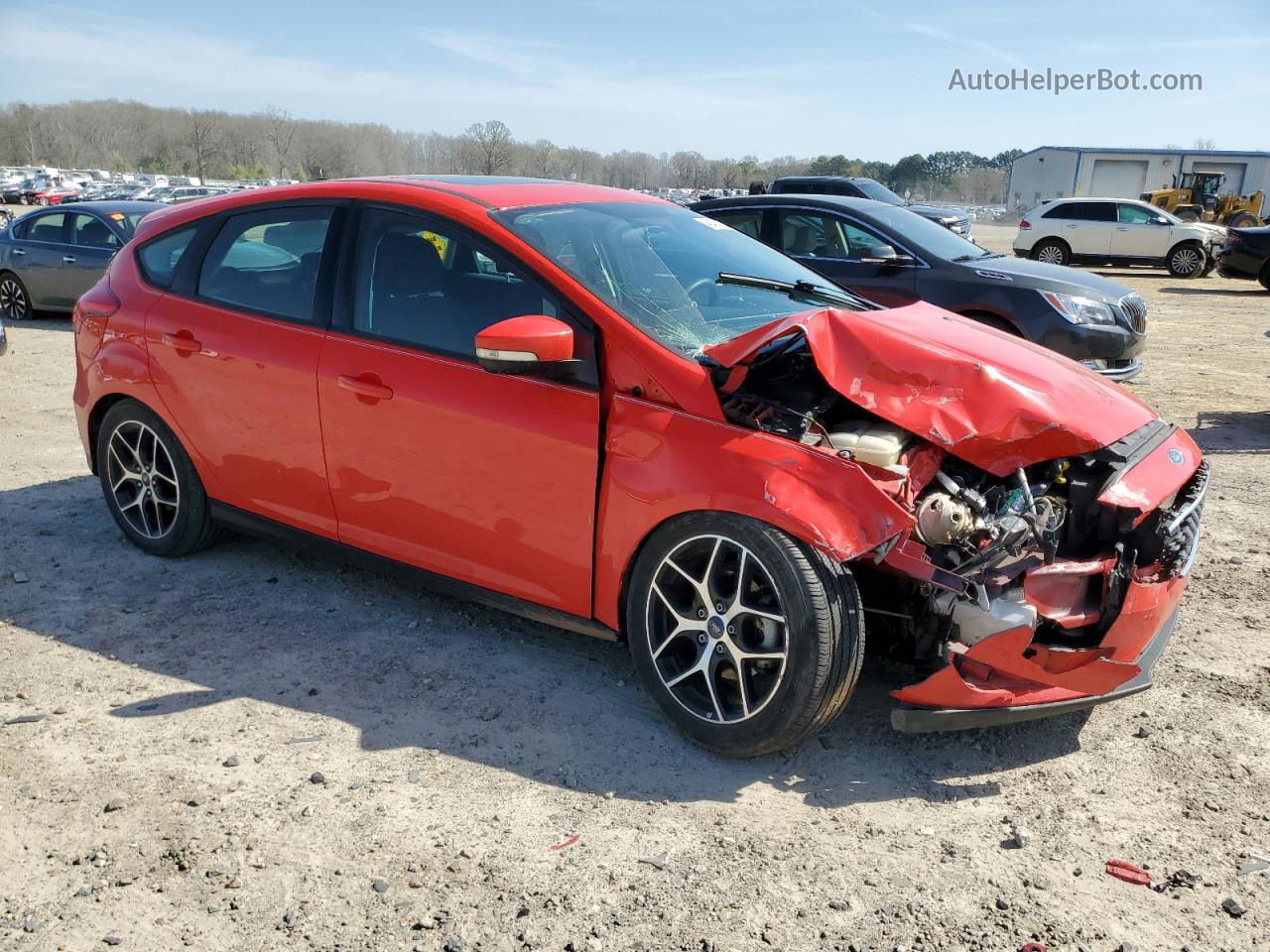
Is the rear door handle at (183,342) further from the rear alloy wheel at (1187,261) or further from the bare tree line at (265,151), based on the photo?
the bare tree line at (265,151)

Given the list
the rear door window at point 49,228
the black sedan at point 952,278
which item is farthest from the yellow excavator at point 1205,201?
the rear door window at point 49,228

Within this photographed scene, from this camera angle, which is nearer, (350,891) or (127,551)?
(350,891)

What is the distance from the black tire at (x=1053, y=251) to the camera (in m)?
22.6

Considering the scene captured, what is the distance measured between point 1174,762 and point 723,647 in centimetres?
152

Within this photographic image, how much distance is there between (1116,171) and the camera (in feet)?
195

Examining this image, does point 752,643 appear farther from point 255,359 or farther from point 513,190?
point 255,359

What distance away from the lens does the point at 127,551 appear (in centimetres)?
496

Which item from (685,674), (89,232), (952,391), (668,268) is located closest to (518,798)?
(685,674)

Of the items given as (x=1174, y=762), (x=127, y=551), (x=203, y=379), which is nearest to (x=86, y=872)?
(x=203, y=379)

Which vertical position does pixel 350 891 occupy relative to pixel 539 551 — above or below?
below

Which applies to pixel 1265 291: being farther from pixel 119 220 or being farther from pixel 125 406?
pixel 125 406

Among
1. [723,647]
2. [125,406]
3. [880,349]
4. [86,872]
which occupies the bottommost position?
[86,872]

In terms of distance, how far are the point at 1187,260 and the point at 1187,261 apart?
2 centimetres

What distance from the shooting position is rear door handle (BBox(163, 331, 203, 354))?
4.37 metres
